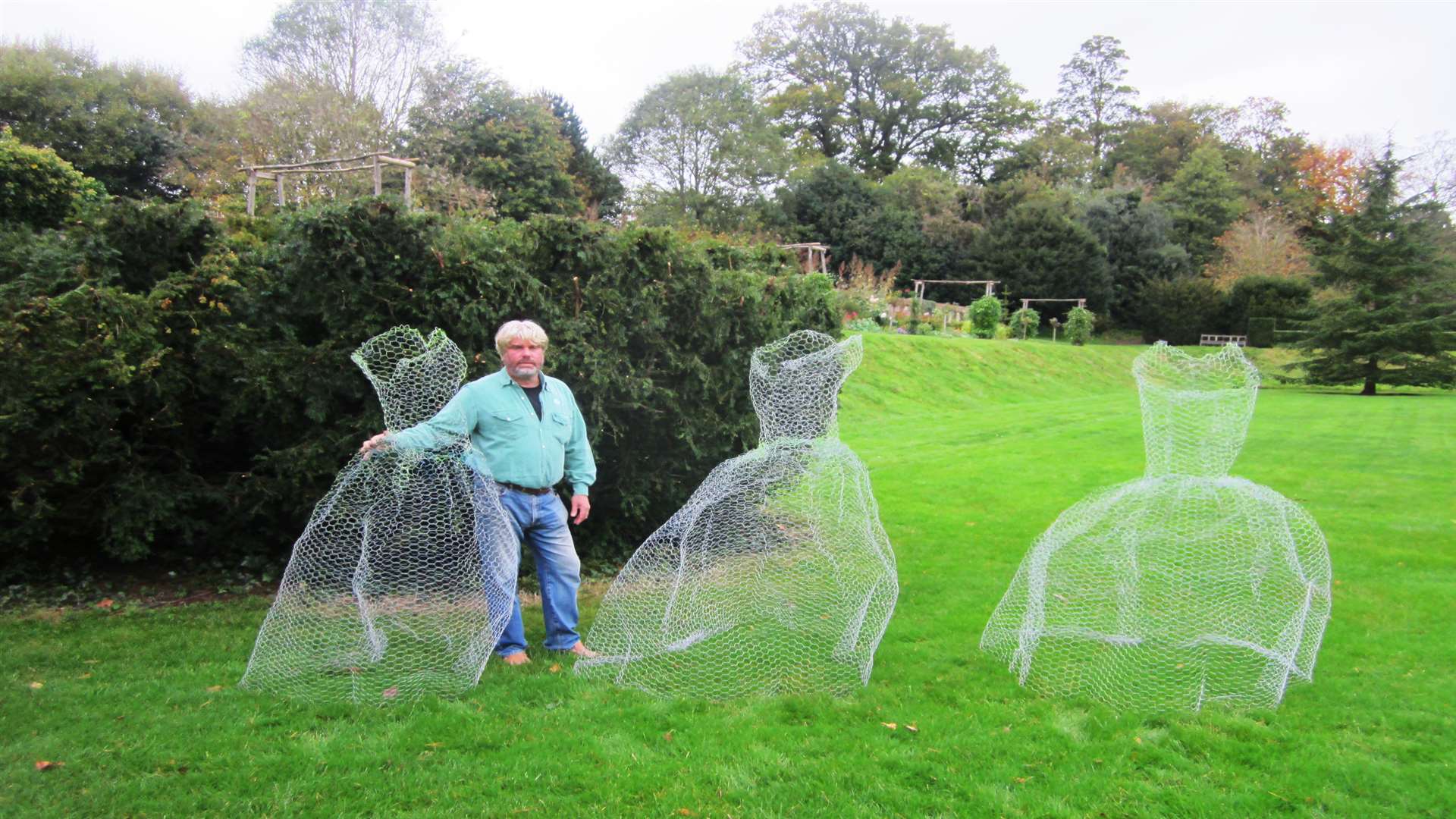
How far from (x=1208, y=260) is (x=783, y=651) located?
4174cm

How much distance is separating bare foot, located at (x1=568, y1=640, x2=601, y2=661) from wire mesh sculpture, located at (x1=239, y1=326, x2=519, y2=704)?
1.67 feet

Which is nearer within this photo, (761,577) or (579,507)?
(579,507)

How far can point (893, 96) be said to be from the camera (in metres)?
46.4

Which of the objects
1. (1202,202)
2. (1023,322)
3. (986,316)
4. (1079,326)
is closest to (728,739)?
(986,316)

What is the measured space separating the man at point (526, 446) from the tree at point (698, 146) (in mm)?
32045

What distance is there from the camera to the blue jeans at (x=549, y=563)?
14.6 ft

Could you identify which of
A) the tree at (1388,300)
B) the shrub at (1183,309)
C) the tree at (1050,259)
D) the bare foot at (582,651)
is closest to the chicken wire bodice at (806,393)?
the bare foot at (582,651)

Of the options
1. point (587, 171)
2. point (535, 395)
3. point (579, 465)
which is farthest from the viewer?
point (587, 171)

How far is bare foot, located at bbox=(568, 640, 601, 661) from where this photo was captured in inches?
179

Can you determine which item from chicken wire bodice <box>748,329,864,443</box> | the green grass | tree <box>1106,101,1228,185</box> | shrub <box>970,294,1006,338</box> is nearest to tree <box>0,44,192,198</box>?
shrub <box>970,294,1006,338</box>

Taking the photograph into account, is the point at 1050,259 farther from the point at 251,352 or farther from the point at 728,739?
the point at 728,739

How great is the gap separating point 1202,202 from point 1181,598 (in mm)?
41759

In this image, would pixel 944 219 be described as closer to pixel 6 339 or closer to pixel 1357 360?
pixel 1357 360

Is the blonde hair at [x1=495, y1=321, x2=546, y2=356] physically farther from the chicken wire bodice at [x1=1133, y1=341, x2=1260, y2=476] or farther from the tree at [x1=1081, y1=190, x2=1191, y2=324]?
the tree at [x1=1081, y1=190, x2=1191, y2=324]
